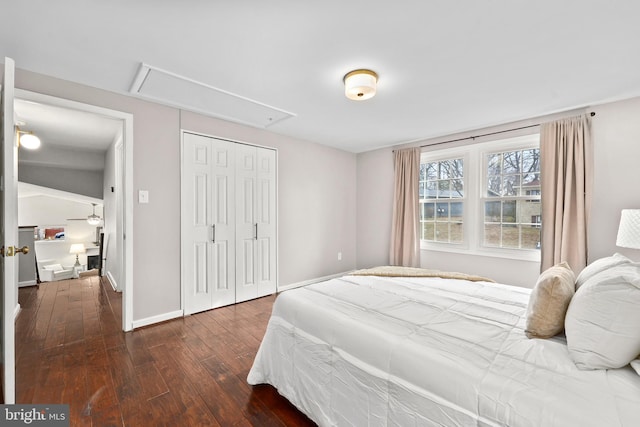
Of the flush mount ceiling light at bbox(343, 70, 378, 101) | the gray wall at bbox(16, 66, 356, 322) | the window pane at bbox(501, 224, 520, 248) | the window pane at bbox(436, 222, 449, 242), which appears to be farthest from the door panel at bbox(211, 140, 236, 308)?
the window pane at bbox(501, 224, 520, 248)

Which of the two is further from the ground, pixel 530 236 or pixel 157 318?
pixel 530 236

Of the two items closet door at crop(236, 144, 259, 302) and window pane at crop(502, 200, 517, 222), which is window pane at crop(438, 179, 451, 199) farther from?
closet door at crop(236, 144, 259, 302)

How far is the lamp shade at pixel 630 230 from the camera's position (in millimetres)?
2174

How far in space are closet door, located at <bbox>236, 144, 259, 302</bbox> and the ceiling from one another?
92 cm

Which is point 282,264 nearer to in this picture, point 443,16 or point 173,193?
point 173,193

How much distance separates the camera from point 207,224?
11.0ft

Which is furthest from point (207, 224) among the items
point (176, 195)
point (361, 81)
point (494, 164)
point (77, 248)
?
point (77, 248)

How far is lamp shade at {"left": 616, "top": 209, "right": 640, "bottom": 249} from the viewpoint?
7.13 ft

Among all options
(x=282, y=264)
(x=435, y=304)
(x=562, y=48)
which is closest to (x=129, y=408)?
(x=435, y=304)

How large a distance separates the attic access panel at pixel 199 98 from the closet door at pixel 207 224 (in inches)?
15.3

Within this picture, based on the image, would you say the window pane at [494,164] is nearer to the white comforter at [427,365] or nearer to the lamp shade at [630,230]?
the lamp shade at [630,230]

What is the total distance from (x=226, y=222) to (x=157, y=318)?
1285mm

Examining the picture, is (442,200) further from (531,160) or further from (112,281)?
(112,281)

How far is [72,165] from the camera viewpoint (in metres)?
5.77
